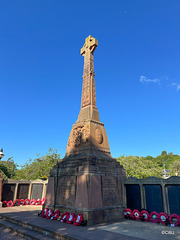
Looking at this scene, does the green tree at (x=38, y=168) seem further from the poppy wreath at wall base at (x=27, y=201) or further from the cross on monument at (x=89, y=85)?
the cross on monument at (x=89, y=85)

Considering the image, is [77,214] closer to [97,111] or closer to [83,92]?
[97,111]

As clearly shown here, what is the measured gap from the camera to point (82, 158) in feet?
34.7

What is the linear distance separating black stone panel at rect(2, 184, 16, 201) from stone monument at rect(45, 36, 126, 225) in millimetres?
7197

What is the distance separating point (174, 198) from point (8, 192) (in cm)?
1518

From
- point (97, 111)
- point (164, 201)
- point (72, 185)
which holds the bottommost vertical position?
point (164, 201)

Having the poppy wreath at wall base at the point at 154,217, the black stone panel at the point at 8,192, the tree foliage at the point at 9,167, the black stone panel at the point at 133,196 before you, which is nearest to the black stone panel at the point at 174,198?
the poppy wreath at wall base at the point at 154,217

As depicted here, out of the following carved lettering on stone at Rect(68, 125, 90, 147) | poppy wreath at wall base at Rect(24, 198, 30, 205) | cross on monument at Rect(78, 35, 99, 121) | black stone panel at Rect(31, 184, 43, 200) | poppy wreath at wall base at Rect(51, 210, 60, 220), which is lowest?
poppy wreath at wall base at Rect(24, 198, 30, 205)

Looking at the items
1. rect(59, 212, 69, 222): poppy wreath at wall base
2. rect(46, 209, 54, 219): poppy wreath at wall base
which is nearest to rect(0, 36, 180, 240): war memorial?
rect(46, 209, 54, 219): poppy wreath at wall base

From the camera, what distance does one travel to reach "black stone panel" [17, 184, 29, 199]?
17.4 m

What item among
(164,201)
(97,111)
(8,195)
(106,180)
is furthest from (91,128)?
(8,195)

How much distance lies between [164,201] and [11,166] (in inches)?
1353

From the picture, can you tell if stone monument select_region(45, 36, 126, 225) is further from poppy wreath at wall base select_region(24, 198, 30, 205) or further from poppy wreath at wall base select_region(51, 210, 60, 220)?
poppy wreath at wall base select_region(24, 198, 30, 205)

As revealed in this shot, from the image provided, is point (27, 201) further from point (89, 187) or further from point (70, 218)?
point (89, 187)

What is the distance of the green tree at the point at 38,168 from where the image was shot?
96.7 feet
